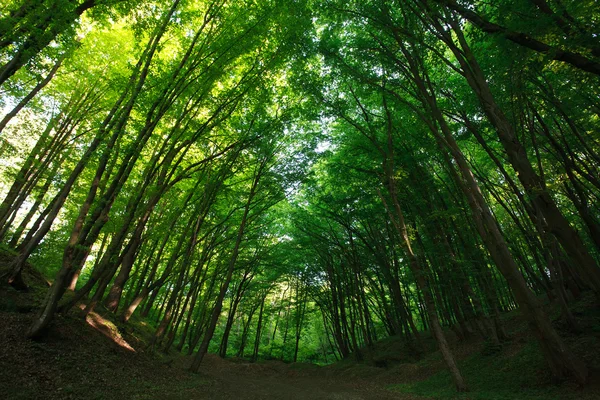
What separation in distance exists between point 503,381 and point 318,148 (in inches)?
405

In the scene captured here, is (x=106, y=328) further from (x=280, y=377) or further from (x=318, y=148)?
(x=280, y=377)

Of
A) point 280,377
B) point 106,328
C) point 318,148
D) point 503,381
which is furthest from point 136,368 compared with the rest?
point 280,377

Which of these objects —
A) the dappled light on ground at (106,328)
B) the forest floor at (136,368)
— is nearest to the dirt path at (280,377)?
the forest floor at (136,368)

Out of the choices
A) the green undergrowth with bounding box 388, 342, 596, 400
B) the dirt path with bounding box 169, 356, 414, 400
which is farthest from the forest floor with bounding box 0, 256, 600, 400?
the dirt path with bounding box 169, 356, 414, 400

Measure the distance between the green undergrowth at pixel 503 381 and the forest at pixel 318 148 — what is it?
0.08 meters

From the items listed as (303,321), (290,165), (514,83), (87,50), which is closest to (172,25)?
(87,50)

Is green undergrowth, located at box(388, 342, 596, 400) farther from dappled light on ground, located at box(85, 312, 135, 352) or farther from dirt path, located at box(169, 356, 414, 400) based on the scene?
dappled light on ground, located at box(85, 312, 135, 352)

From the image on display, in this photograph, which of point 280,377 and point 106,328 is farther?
point 280,377

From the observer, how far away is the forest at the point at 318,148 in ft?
18.1

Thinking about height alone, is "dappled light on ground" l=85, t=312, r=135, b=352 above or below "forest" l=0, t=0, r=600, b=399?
below

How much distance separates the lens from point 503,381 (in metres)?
7.37

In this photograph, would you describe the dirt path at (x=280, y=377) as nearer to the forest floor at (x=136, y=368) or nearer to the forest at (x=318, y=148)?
the forest at (x=318, y=148)

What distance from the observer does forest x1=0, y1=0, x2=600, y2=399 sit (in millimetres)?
5523

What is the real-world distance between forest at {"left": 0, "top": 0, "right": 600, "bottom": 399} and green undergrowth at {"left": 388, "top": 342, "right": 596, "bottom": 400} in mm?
80
